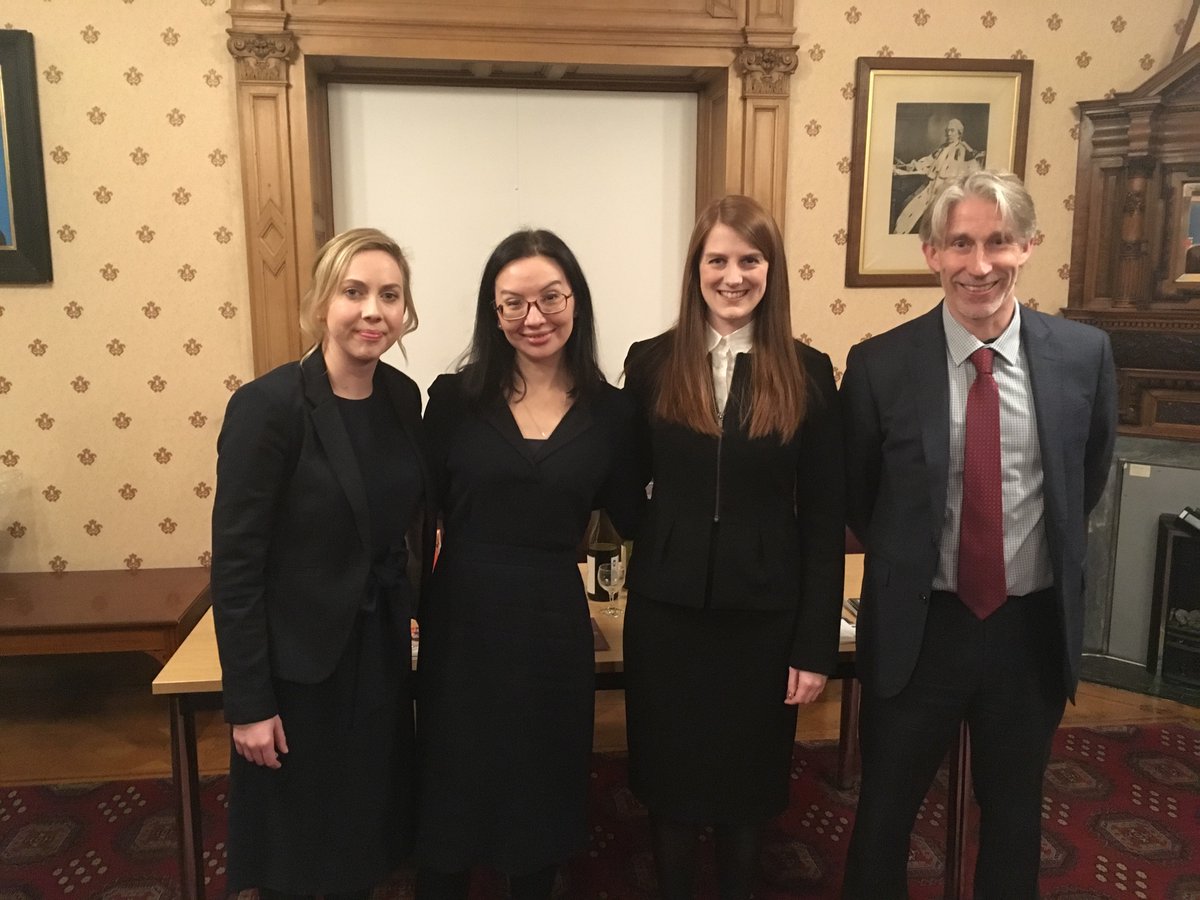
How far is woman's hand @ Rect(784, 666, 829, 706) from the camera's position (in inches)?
65.7

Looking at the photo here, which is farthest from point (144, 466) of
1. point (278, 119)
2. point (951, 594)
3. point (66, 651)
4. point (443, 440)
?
point (951, 594)

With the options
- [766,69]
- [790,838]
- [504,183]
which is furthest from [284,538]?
[766,69]

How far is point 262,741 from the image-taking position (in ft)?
4.81

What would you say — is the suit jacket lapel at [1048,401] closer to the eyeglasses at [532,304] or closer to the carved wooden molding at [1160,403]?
the eyeglasses at [532,304]

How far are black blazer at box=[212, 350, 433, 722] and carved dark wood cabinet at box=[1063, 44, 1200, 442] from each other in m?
2.90

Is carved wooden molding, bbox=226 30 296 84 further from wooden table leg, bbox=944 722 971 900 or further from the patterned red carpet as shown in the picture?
wooden table leg, bbox=944 722 971 900

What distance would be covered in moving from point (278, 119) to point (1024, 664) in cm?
268

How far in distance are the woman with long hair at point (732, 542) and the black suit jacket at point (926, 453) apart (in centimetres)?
7

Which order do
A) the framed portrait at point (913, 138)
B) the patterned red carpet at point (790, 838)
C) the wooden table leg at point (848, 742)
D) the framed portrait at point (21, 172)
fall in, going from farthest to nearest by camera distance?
1. the framed portrait at point (913, 138)
2. the framed portrait at point (21, 172)
3. the wooden table leg at point (848, 742)
4. the patterned red carpet at point (790, 838)

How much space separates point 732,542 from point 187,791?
1.18 metres

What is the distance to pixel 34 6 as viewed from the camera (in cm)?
289

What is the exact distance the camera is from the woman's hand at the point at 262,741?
146cm

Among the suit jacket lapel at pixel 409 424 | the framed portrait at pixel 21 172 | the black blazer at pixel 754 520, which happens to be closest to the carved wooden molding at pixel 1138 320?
the black blazer at pixel 754 520

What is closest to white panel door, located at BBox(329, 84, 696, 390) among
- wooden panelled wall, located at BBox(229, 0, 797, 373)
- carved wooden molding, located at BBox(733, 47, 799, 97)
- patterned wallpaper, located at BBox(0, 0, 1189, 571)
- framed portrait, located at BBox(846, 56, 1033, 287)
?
wooden panelled wall, located at BBox(229, 0, 797, 373)
